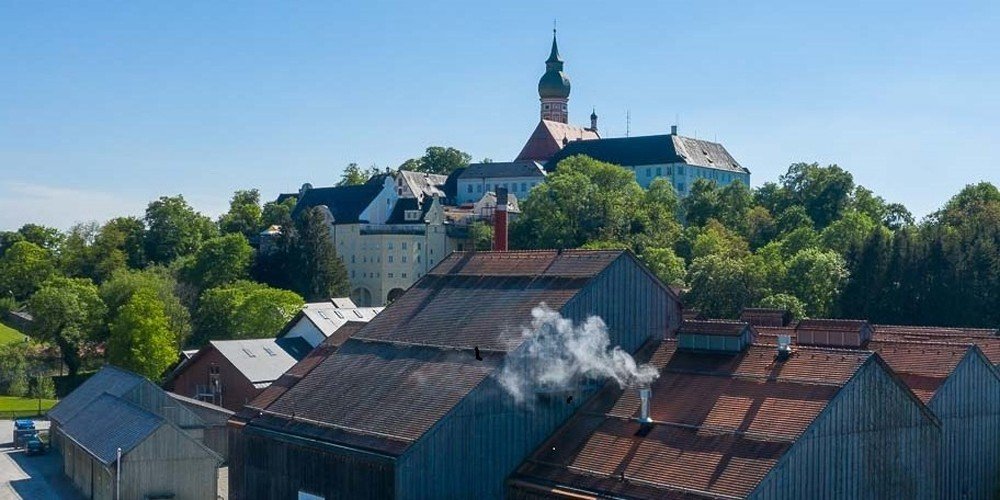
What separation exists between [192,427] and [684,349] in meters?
22.6

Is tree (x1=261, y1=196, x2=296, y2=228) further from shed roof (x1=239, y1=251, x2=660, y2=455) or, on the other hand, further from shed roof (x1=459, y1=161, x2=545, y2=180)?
shed roof (x1=239, y1=251, x2=660, y2=455)

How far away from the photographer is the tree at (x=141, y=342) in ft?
208

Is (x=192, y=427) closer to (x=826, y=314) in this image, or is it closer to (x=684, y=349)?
(x=684, y=349)

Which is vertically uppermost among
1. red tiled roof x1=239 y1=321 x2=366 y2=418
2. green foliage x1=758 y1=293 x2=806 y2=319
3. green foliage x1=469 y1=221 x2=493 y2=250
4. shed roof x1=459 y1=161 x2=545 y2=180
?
shed roof x1=459 y1=161 x2=545 y2=180

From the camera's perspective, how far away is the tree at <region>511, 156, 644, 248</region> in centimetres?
8600

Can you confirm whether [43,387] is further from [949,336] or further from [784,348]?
[784,348]

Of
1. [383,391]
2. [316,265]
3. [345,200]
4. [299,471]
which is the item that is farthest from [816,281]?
[345,200]

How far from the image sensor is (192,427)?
44656 millimetres

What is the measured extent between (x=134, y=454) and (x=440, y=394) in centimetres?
1253

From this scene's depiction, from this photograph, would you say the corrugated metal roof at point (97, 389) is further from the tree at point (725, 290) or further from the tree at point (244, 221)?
the tree at point (244, 221)

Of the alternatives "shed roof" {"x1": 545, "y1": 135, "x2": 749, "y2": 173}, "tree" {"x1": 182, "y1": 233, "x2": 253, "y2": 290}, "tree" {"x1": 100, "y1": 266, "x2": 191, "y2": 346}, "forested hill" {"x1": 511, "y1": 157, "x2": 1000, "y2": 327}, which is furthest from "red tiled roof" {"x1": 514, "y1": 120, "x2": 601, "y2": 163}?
"tree" {"x1": 100, "y1": 266, "x2": 191, "y2": 346}

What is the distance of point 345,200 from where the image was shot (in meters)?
102

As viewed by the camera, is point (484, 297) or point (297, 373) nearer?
point (484, 297)

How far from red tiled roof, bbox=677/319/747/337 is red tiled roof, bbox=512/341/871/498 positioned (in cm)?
61
